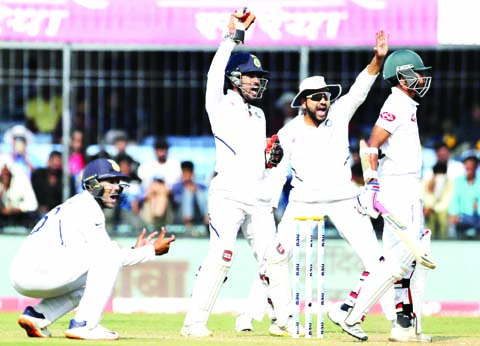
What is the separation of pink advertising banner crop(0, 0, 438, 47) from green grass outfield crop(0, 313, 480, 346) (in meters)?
3.07

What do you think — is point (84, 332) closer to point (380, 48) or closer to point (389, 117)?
point (389, 117)

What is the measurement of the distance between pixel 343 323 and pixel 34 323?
218cm

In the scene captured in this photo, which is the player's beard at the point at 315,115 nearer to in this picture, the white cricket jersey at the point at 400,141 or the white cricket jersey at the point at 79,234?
the white cricket jersey at the point at 400,141

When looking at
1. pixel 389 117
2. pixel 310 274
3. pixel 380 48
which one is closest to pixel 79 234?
pixel 310 274

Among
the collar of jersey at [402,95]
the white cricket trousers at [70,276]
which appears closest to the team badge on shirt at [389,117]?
the collar of jersey at [402,95]

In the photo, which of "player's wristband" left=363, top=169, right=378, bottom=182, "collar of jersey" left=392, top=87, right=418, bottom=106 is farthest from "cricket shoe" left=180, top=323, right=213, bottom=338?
"collar of jersey" left=392, top=87, right=418, bottom=106

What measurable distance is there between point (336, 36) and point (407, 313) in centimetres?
568

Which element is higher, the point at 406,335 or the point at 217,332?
the point at 406,335

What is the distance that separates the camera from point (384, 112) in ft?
34.9

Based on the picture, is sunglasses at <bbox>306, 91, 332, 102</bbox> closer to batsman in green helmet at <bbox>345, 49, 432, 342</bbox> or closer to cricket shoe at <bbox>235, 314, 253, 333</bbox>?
batsman in green helmet at <bbox>345, 49, 432, 342</bbox>

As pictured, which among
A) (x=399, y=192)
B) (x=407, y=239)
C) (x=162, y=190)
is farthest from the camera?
(x=162, y=190)

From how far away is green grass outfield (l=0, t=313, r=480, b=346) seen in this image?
998 cm

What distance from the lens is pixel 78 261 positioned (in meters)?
9.98

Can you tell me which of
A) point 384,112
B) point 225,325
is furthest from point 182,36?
point 384,112
